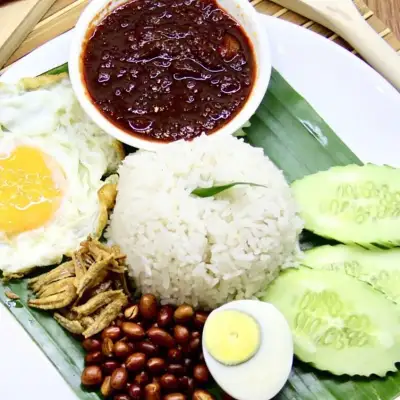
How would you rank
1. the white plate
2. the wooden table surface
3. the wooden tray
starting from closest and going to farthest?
the white plate < the wooden tray < the wooden table surface

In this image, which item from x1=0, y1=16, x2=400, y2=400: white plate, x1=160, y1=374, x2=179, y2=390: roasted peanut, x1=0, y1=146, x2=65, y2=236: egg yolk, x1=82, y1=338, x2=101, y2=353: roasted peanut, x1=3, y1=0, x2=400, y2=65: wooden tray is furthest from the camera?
x1=3, y1=0, x2=400, y2=65: wooden tray

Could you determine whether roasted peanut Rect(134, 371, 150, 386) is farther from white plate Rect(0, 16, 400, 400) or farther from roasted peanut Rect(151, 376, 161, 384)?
white plate Rect(0, 16, 400, 400)

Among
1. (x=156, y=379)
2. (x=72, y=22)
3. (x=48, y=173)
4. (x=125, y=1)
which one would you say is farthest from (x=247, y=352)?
(x=72, y=22)

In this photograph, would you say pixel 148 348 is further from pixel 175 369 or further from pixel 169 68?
pixel 169 68

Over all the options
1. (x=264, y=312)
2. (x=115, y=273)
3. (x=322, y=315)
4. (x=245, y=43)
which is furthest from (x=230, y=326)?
(x=245, y=43)

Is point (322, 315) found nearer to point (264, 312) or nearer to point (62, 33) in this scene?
point (264, 312)

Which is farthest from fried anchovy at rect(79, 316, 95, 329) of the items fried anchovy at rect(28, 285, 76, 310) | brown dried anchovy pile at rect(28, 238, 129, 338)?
fried anchovy at rect(28, 285, 76, 310)

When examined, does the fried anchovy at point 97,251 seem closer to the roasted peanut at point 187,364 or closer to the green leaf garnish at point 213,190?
the green leaf garnish at point 213,190
